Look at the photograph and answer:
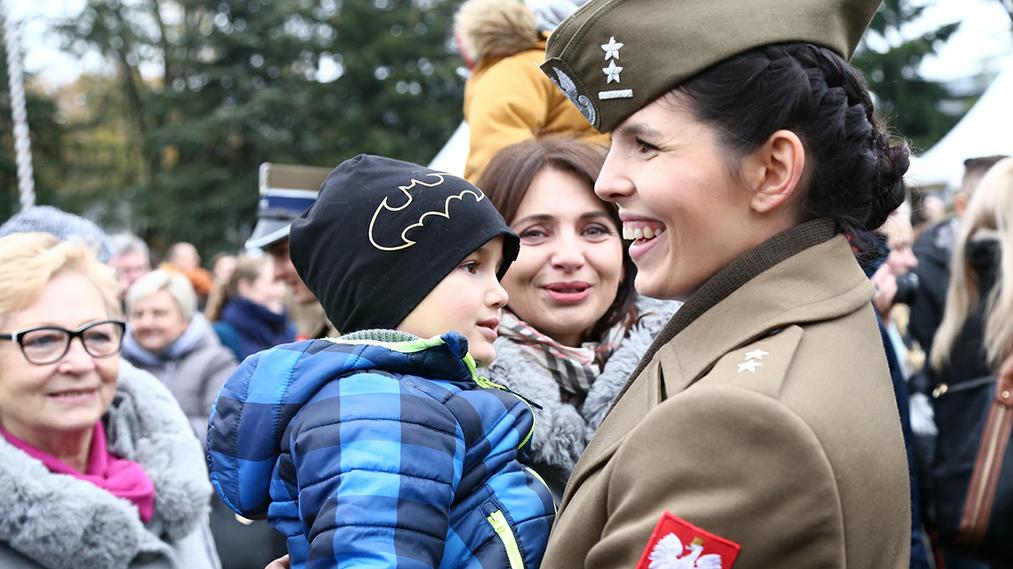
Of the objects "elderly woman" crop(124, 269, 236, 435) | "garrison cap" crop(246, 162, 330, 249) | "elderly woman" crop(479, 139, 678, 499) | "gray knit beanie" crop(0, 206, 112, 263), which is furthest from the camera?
"elderly woman" crop(124, 269, 236, 435)

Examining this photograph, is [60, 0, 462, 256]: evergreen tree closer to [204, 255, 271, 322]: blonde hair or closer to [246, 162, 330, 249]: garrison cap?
[204, 255, 271, 322]: blonde hair

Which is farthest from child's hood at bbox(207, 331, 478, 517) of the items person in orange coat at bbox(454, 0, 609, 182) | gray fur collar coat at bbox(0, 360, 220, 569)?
person in orange coat at bbox(454, 0, 609, 182)

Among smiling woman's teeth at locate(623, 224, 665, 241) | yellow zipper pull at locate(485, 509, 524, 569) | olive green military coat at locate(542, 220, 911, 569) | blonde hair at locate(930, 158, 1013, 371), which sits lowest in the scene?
blonde hair at locate(930, 158, 1013, 371)

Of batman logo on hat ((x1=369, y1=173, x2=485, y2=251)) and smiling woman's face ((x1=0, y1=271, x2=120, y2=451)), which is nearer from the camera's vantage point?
batman logo on hat ((x1=369, y1=173, x2=485, y2=251))

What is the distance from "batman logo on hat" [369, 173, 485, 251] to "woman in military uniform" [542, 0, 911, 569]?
19.1 inches

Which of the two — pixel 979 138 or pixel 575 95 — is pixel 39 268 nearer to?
pixel 575 95

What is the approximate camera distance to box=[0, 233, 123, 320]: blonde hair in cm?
307

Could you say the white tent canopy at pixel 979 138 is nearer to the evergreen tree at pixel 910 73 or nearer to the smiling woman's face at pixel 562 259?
the smiling woman's face at pixel 562 259

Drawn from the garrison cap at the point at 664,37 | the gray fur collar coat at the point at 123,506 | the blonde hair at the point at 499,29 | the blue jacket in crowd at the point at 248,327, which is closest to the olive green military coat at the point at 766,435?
the garrison cap at the point at 664,37

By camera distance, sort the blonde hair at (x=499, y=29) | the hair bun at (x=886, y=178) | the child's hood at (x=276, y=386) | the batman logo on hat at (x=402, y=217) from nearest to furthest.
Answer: the hair bun at (x=886, y=178)
the child's hood at (x=276, y=386)
the batman logo on hat at (x=402, y=217)
the blonde hair at (x=499, y=29)

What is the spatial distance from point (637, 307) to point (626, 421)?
3.82ft

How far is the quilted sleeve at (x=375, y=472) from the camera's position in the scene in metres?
1.92

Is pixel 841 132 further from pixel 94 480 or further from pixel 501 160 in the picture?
pixel 94 480

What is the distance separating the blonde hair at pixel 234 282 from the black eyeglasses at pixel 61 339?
5.13 m
